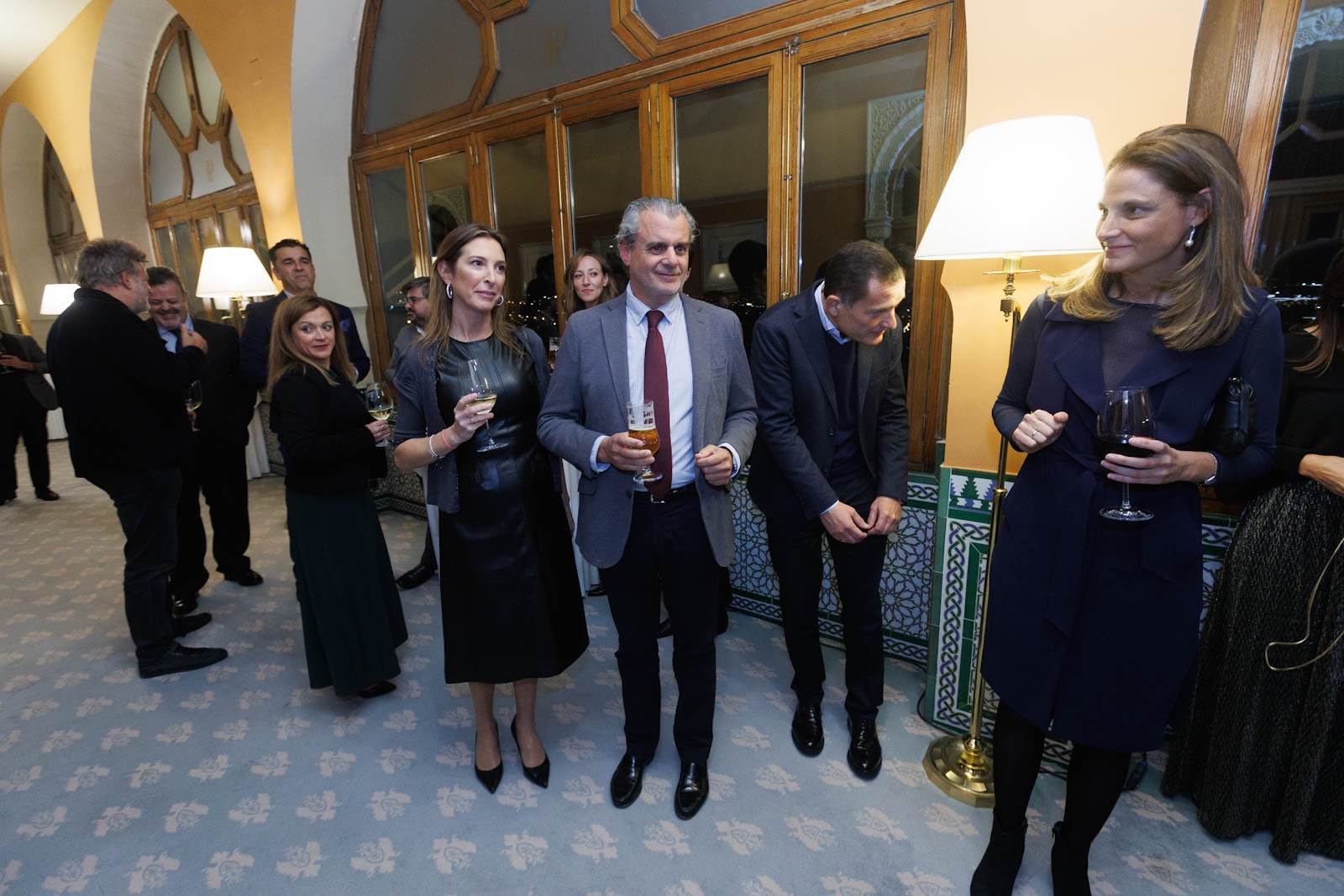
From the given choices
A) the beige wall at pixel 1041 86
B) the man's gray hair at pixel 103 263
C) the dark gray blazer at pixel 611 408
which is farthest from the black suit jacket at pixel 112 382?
the beige wall at pixel 1041 86

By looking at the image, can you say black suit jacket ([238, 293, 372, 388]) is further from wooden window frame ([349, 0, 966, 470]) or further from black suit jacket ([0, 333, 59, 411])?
black suit jacket ([0, 333, 59, 411])

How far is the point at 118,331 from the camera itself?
2.38m

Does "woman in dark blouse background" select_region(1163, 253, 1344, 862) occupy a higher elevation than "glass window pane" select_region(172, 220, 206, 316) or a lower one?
lower

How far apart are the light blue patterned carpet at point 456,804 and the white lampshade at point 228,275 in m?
2.20

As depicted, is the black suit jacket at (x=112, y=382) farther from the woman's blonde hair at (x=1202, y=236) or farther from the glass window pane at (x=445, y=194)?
the woman's blonde hair at (x=1202, y=236)

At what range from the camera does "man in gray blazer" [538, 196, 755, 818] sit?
1.63 m

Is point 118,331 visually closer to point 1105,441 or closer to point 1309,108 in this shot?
point 1105,441

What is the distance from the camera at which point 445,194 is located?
4195 mm

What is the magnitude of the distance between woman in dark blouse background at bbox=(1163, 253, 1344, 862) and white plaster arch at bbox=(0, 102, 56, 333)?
39.4 ft

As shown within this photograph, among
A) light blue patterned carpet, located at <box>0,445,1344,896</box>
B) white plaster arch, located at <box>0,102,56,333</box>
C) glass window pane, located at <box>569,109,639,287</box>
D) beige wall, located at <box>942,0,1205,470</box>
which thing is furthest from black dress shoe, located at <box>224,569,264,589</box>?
white plaster arch, located at <box>0,102,56,333</box>

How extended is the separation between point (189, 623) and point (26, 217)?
8917 millimetres

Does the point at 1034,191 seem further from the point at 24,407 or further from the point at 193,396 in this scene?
the point at 24,407

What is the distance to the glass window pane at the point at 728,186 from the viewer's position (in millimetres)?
2848

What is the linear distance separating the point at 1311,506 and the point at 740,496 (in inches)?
79.8
